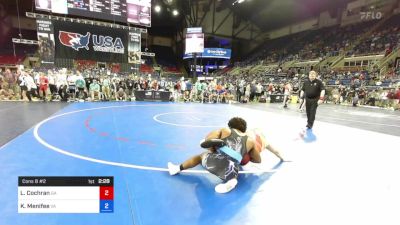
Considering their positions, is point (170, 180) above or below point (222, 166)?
below

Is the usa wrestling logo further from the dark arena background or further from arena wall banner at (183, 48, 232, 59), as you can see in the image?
arena wall banner at (183, 48, 232, 59)

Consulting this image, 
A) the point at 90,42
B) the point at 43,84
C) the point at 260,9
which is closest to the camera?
the point at 43,84

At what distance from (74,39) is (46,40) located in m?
1.61

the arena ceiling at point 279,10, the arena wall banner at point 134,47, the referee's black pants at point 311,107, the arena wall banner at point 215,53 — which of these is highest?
the arena ceiling at point 279,10

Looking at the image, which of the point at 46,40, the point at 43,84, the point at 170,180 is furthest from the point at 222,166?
the point at 46,40

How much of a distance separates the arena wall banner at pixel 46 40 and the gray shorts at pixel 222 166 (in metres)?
16.3

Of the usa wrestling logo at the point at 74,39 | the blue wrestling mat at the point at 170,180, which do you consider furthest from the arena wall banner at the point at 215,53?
the blue wrestling mat at the point at 170,180

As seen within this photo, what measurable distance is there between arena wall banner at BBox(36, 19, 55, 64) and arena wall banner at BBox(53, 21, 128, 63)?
14.5 inches

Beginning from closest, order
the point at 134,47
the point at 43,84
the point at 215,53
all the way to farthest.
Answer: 1. the point at 43,84
2. the point at 134,47
3. the point at 215,53

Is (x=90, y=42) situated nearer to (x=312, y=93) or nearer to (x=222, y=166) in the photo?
(x=312, y=93)

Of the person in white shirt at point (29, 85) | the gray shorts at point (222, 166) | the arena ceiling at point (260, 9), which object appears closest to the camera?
the gray shorts at point (222, 166)
